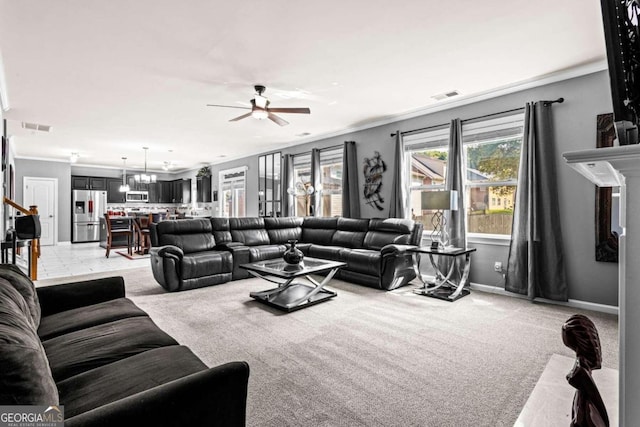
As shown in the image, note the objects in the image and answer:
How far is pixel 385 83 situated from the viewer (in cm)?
407

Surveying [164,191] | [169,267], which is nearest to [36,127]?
[169,267]

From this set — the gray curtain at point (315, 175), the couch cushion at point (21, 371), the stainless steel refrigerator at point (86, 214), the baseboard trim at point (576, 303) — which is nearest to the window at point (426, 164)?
the baseboard trim at point (576, 303)

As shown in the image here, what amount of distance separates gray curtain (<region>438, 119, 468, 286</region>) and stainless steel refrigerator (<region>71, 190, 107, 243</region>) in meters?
10.5

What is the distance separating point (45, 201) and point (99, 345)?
35.1 ft

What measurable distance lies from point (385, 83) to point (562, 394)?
12.0 ft

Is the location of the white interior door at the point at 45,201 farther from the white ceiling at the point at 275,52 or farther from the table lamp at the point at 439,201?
the table lamp at the point at 439,201

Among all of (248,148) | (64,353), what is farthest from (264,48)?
(248,148)

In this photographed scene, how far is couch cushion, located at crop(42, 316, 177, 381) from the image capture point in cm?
138

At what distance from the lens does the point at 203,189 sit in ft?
36.0

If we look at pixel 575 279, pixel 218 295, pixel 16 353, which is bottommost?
pixel 218 295

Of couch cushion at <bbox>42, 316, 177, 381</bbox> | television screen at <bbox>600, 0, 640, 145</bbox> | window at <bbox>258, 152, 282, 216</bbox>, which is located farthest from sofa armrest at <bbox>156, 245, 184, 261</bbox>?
television screen at <bbox>600, 0, 640, 145</bbox>

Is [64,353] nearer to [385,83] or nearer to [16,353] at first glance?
[16,353]

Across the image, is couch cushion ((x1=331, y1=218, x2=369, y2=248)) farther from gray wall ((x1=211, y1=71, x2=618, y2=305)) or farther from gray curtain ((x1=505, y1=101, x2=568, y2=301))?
gray curtain ((x1=505, y1=101, x2=568, y2=301))

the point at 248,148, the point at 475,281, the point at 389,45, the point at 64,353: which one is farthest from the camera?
the point at 248,148
